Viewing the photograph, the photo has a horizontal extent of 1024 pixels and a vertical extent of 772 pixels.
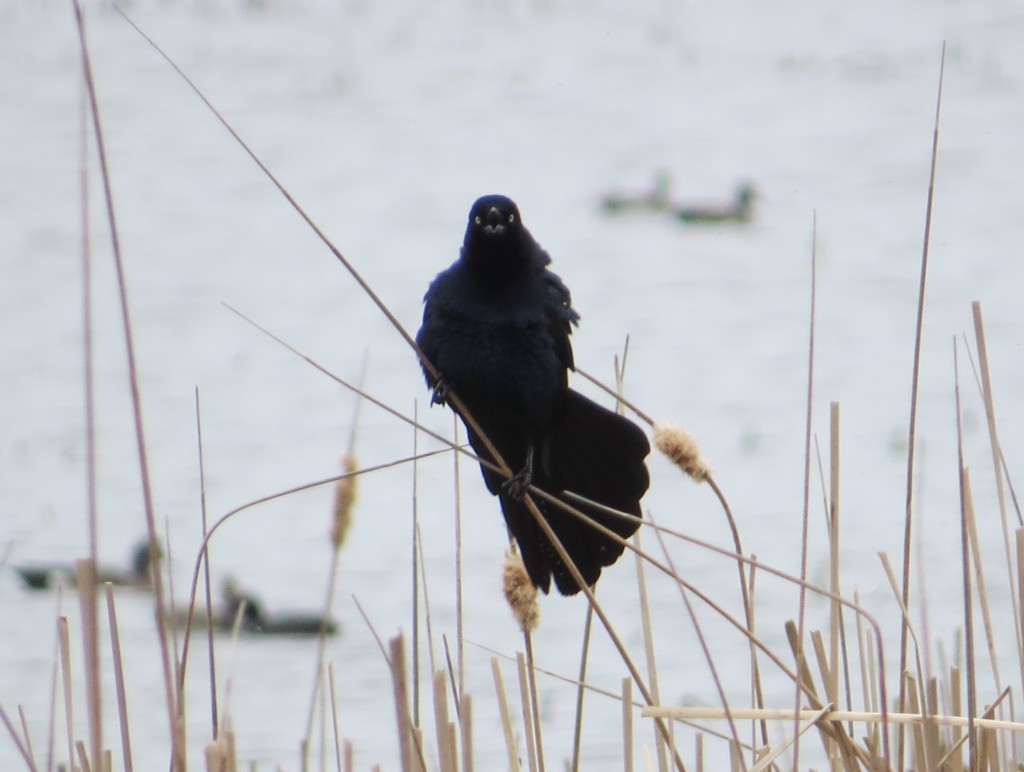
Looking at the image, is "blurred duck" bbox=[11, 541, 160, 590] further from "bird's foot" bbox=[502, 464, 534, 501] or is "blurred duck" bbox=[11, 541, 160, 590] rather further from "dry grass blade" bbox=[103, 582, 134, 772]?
"dry grass blade" bbox=[103, 582, 134, 772]

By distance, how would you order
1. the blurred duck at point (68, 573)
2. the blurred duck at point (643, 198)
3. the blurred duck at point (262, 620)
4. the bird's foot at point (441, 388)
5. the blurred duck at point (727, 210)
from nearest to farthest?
the bird's foot at point (441, 388), the blurred duck at point (262, 620), the blurred duck at point (68, 573), the blurred duck at point (727, 210), the blurred duck at point (643, 198)

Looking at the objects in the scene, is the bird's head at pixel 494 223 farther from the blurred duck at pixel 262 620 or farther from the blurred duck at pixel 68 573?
the blurred duck at pixel 68 573

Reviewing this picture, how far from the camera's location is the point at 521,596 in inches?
74.7

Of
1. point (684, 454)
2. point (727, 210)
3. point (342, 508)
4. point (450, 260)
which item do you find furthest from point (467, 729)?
point (727, 210)

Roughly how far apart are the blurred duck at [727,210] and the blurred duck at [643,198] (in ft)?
0.31

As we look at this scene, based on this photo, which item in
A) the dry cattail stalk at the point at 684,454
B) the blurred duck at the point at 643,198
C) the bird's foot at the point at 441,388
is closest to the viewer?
the dry cattail stalk at the point at 684,454

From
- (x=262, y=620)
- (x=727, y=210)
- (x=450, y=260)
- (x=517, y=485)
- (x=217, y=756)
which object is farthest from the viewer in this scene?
(x=727, y=210)

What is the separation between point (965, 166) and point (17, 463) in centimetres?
529

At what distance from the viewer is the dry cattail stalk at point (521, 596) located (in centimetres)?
189

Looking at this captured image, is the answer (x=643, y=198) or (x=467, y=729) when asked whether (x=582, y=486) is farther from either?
(x=643, y=198)

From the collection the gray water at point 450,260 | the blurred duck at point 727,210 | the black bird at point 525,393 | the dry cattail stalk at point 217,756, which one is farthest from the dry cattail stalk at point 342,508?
the blurred duck at point 727,210

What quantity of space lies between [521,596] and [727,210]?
6.40 meters

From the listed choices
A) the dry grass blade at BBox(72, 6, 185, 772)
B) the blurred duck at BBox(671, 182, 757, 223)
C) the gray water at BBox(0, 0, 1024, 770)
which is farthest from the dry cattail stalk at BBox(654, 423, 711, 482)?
the blurred duck at BBox(671, 182, 757, 223)

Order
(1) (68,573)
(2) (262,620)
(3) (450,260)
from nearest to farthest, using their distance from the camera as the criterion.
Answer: (2) (262,620) < (1) (68,573) < (3) (450,260)
